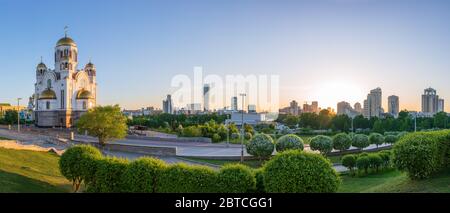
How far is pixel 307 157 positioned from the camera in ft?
29.6

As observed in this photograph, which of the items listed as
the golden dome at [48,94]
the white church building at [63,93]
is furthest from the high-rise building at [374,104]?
the golden dome at [48,94]

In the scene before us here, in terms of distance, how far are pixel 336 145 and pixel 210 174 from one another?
20.4 meters

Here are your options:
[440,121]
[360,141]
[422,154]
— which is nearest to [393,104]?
[440,121]

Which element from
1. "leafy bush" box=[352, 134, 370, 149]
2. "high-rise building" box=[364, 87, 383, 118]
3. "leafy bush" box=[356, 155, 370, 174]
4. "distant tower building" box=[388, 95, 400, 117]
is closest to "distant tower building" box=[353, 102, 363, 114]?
"distant tower building" box=[388, 95, 400, 117]

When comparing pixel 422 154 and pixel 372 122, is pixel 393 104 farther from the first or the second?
pixel 422 154

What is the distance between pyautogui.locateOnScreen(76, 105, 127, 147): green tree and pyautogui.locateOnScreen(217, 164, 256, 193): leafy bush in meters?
23.4

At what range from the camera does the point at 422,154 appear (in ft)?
33.2

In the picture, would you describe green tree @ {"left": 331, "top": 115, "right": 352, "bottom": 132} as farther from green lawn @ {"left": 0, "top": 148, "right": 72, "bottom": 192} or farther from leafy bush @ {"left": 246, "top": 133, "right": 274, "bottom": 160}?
green lawn @ {"left": 0, "top": 148, "right": 72, "bottom": 192}

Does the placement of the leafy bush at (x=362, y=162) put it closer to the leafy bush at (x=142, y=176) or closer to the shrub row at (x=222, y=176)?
the shrub row at (x=222, y=176)

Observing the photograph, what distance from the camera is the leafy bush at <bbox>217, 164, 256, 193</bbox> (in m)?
9.04

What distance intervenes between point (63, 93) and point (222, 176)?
48.0 metres

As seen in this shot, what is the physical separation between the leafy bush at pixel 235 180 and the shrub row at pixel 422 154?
5.11 metres
